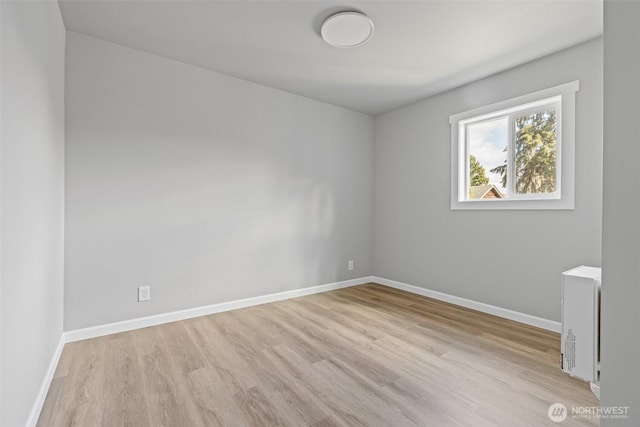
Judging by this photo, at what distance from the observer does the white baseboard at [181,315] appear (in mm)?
2324

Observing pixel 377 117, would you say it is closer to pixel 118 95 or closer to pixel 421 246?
pixel 421 246

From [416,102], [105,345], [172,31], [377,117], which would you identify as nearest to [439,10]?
[416,102]

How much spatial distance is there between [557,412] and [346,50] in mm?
2847

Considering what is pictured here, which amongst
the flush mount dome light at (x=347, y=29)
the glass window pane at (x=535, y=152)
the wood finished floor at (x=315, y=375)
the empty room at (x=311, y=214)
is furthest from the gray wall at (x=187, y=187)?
the glass window pane at (x=535, y=152)

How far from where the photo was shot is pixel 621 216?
23.3 inches

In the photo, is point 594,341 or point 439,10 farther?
point 439,10

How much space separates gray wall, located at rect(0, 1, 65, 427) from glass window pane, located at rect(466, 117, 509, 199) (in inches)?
140

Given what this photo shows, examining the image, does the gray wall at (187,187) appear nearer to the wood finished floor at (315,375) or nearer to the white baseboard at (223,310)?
the white baseboard at (223,310)

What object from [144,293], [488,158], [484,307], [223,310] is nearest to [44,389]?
[144,293]

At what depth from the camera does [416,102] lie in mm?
3730

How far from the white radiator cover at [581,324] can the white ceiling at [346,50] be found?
1.82 meters

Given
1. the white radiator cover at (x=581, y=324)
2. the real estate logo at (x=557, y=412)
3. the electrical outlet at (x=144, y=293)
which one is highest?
the white radiator cover at (x=581, y=324)

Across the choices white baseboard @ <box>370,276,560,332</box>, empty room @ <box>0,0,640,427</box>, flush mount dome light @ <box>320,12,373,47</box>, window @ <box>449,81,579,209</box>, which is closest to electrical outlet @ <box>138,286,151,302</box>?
empty room @ <box>0,0,640,427</box>

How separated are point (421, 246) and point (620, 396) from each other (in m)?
3.16
